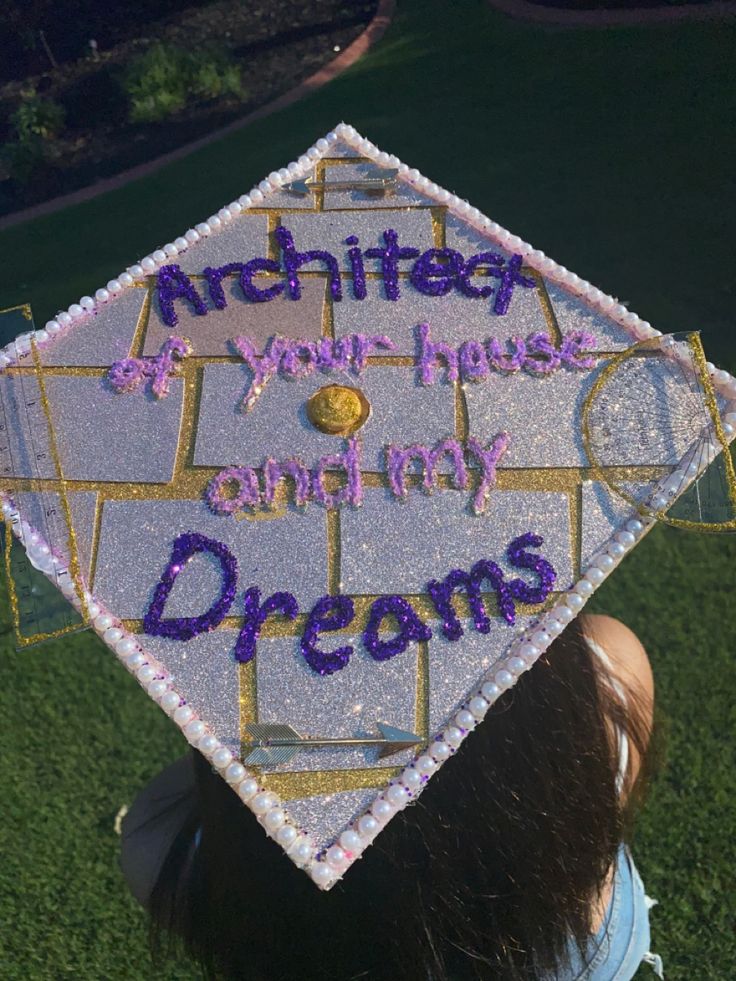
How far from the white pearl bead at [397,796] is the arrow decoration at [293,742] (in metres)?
0.06

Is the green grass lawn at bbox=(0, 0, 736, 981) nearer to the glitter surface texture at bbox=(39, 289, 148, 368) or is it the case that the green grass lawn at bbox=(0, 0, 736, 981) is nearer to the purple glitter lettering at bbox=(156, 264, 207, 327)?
the glitter surface texture at bbox=(39, 289, 148, 368)

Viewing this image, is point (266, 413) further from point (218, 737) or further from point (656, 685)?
point (656, 685)

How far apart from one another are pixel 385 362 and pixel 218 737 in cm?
98

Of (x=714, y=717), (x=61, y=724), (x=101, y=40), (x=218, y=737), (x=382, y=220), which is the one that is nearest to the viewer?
(x=218, y=737)

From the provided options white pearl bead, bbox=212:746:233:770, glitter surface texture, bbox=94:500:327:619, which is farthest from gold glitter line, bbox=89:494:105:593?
white pearl bead, bbox=212:746:233:770

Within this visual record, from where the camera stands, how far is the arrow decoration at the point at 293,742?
5.05ft

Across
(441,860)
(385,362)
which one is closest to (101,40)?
(385,362)

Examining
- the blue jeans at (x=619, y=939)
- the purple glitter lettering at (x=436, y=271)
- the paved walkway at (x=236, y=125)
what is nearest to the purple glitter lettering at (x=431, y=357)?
the purple glitter lettering at (x=436, y=271)

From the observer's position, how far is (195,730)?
5.16 feet

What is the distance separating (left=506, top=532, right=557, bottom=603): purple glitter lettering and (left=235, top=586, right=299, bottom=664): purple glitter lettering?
0.50m

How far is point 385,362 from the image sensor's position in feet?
6.25

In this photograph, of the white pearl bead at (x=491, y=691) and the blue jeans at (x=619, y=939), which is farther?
the blue jeans at (x=619, y=939)

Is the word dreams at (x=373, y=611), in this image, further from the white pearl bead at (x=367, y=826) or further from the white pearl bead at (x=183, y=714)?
the white pearl bead at (x=367, y=826)

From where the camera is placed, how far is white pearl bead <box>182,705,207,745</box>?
1.56m
